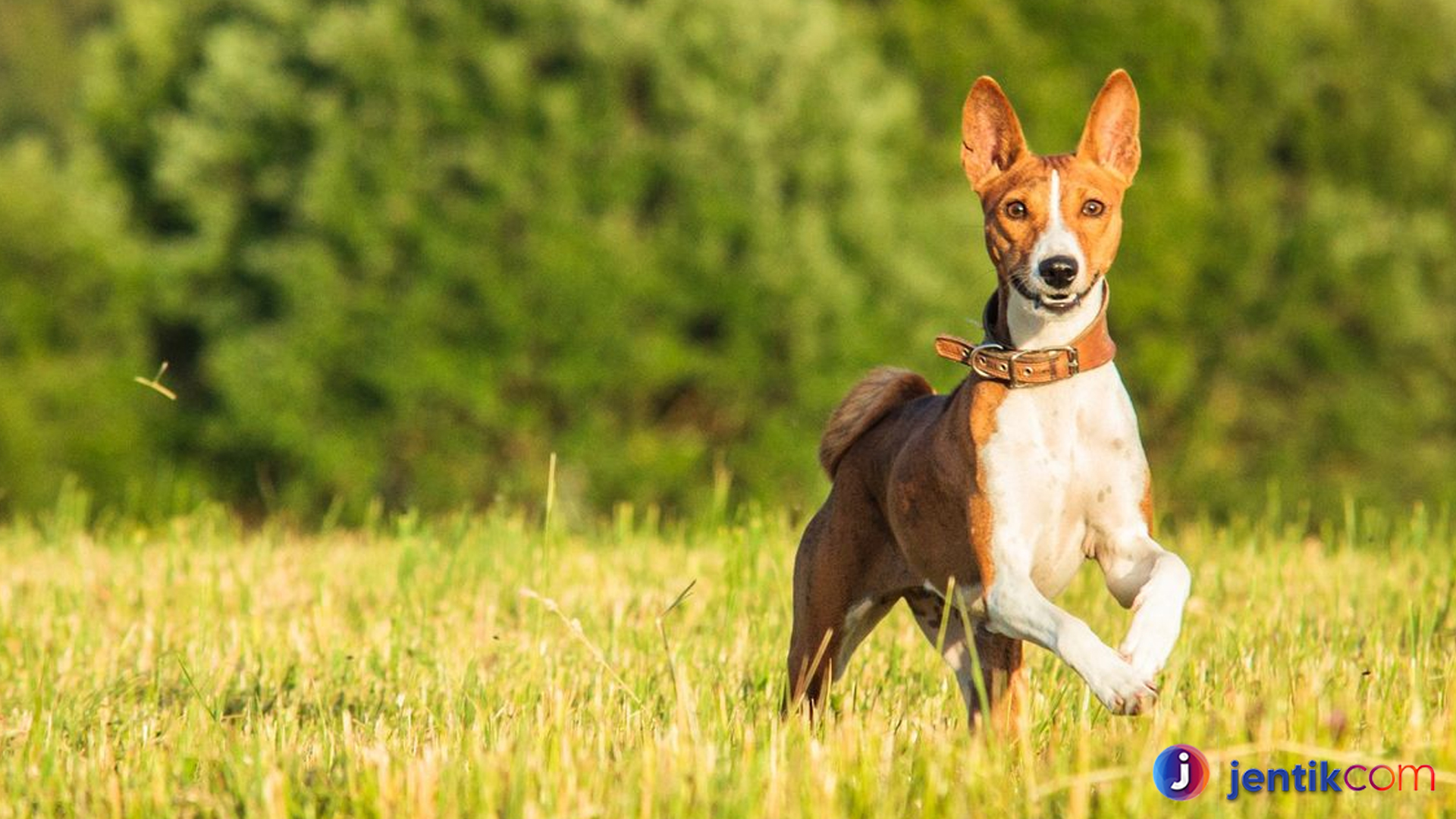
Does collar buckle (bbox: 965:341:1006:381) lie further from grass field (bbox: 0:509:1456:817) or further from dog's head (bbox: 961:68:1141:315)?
grass field (bbox: 0:509:1456:817)

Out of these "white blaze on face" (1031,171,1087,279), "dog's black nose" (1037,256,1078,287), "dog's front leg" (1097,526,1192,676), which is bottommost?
"dog's front leg" (1097,526,1192,676)

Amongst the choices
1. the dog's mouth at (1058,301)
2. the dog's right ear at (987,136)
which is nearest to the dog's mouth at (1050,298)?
the dog's mouth at (1058,301)

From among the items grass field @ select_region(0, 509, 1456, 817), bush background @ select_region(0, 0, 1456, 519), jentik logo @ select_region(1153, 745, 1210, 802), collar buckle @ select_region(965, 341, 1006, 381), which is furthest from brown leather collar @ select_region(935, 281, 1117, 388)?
bush background @ select_region(0, 0, 1456, 519)

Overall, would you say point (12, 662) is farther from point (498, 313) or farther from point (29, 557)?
point (498, 313)

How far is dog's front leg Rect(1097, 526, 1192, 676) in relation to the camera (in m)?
3.95

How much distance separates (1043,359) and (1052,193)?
399 millimetres

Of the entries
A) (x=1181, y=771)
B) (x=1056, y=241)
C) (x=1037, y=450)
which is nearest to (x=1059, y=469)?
(x=1037, y=450)

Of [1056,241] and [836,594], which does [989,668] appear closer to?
[836,594]

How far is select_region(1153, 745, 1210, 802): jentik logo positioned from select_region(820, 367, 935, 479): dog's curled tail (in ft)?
5.91

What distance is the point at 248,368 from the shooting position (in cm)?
2445

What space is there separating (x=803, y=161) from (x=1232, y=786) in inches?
874

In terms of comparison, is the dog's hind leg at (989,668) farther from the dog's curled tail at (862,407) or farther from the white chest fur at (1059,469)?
the dog's curled tail at (862,407)

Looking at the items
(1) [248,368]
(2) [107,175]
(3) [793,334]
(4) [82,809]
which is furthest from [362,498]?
(4) [82,809]

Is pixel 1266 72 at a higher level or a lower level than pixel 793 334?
higher
